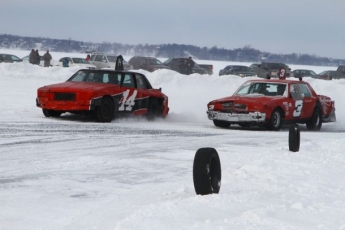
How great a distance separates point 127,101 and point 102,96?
3.51 ft

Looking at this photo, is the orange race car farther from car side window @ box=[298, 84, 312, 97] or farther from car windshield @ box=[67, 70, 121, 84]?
car side window @ box=[298, 84, 312, 97]

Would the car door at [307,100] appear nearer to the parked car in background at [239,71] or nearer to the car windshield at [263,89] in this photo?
the car windshield at [263,89]

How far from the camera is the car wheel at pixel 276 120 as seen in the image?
706 inches

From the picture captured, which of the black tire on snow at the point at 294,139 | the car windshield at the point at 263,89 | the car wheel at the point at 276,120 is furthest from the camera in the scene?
the car windshield at the point at 263,89

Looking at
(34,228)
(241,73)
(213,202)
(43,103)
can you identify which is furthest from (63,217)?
(241,73)

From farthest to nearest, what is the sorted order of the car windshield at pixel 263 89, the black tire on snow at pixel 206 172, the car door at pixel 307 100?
the car door at pixel 307 100
the car windshield at pixel 263 89
the black tire on snow at pixel 206 172

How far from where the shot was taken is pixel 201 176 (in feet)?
23.6

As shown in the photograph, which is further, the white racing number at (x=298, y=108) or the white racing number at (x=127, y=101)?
the white racing number at (x=298, y=108)

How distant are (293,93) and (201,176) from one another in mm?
11893

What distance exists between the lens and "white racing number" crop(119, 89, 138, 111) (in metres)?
18.1

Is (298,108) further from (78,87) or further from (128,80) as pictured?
(78,87)

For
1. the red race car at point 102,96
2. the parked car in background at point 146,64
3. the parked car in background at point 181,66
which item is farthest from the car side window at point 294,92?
the parked car in background at point 181,66

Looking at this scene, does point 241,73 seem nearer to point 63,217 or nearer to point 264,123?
point 264,123

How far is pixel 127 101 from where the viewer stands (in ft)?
60.0
